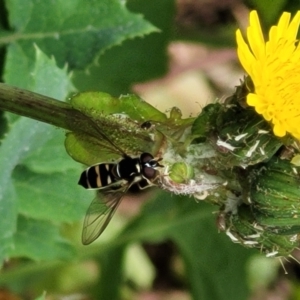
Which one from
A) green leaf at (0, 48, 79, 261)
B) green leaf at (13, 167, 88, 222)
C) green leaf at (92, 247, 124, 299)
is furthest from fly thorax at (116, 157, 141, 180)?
green leaf at (92, 247, 124, 299)

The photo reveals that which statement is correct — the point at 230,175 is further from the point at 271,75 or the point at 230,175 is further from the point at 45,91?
the point at 45,91

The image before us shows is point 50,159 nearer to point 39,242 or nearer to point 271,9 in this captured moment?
point 39,242

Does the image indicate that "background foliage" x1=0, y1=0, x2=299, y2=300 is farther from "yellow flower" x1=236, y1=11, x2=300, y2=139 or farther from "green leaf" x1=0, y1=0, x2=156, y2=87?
"yellow flower" x1=236, y1=11, x2=300, y2=139

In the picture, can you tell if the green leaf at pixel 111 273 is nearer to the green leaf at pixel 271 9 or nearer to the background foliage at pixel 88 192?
the background foliage at pixel 88 192

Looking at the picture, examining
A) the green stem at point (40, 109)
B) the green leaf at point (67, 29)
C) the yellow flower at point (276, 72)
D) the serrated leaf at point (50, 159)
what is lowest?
the serrated leaf at point (50, 159)

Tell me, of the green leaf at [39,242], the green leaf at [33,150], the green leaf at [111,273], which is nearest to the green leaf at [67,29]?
the green leaf at [33,150]
